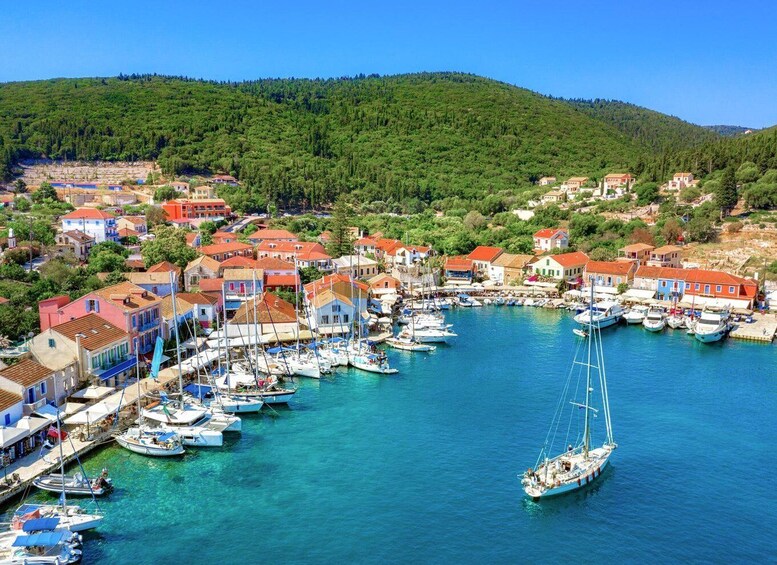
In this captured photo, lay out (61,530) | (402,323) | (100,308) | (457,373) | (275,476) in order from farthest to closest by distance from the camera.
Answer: (402,323)
(457,373)
(100,308)
(275,476)
(61,530)

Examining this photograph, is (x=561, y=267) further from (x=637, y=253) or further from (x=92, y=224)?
(x=92, y=224)

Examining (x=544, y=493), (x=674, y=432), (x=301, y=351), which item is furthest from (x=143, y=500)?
(x=674, y=432)

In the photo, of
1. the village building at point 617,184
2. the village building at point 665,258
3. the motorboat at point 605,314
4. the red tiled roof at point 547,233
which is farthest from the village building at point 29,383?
the village building at point 617,184

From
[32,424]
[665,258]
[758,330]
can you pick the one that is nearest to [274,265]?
[32,424]

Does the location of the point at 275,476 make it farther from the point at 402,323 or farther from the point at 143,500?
the point at 402,323

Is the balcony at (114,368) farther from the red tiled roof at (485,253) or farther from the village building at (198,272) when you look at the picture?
the red tiled roof at (485,253)

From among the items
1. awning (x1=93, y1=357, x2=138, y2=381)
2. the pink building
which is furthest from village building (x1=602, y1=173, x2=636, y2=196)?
awning (x1=93, y1=357, x2=138, y2=381)

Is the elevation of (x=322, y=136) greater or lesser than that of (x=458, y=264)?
greater
